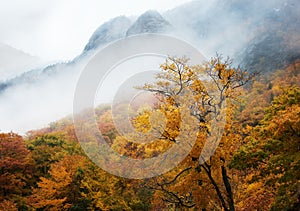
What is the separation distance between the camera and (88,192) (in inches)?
798

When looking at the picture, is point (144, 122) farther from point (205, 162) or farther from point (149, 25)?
point (149, 25)

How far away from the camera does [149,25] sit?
115 metres

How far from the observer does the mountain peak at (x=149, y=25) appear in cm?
11375

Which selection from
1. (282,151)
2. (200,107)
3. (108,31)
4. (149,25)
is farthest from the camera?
(108,31)

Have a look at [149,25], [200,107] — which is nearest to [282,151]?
[200,107]

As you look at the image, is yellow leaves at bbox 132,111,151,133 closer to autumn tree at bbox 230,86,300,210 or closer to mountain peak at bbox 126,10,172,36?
autumn tree at bbox 230,86,300,210

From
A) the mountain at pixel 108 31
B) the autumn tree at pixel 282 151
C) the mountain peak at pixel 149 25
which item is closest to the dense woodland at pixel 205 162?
the autumn tree at pixel 282 151

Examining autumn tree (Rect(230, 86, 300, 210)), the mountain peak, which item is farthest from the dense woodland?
the mountain peak

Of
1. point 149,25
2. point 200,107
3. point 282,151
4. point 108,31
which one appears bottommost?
point 282,151

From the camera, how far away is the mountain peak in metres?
114

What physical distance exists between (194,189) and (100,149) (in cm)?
1595

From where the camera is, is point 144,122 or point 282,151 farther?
point 144,122

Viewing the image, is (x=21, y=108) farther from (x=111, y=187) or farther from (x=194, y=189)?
(x=194, y=189)

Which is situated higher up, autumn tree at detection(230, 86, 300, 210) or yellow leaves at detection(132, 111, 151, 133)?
yellow leaves at detection(132, 111, 151, 133)
